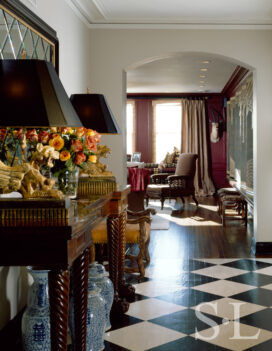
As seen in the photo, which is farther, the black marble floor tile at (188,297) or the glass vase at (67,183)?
the black marble floor tile at (188,297)

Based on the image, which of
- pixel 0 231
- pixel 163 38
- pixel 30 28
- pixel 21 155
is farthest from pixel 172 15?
pixel 0 231

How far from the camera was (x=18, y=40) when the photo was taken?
338 centimetres

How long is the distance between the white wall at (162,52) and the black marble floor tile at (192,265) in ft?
3.08

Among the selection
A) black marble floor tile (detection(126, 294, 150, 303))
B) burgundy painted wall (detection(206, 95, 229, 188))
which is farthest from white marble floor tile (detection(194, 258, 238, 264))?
burgundy painted wall (detection(206, 95, 229, 188))

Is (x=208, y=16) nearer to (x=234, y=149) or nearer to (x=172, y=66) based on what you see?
(x=172, y=66)

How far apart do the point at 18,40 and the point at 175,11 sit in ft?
8.83

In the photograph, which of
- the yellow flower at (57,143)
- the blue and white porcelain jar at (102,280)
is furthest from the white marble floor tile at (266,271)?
the yellow flower at (57,143)

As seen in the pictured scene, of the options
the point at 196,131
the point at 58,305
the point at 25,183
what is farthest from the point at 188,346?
the point at 196,131

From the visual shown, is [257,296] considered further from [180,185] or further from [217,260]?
[180,185]

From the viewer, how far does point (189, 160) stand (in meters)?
11.3

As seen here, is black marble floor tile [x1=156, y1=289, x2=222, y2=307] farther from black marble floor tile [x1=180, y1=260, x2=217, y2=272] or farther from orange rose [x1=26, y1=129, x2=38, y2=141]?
orange rose [x1=26, y1=129, x2=38, y2=141]

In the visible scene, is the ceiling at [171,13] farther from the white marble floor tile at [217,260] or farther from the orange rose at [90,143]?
the white marble floor tile at [217,260]

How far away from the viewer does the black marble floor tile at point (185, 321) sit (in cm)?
354

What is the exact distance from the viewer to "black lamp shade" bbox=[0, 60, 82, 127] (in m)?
2.07
